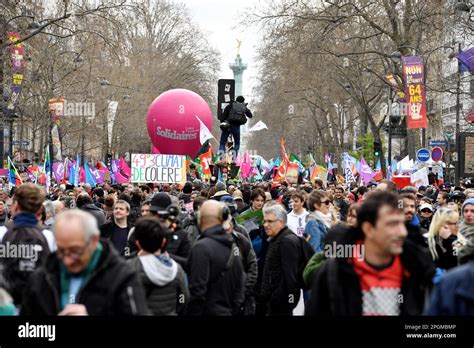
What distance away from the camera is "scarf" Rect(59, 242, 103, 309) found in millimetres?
5262

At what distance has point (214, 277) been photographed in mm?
7965

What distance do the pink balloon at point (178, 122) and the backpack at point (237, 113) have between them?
482 centimetres

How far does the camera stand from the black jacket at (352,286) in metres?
5.42

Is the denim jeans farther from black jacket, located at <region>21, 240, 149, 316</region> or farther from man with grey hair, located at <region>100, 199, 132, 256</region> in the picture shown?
black jacket, located at <region>21, 240, 149, 316</region>

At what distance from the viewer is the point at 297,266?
932cm

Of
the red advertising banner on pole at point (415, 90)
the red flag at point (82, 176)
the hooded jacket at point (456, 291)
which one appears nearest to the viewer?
the hooded jacket at point (456, 291)

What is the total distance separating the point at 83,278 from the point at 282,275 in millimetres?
4199

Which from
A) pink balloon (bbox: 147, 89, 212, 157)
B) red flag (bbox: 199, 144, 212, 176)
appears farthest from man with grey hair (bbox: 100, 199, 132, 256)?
pink balloon (bbox: 147, 89, 212, 157)

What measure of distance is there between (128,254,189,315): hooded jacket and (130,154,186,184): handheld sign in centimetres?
1268
